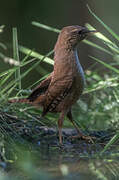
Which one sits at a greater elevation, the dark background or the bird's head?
the bird's head

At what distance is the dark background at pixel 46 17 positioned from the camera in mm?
10906

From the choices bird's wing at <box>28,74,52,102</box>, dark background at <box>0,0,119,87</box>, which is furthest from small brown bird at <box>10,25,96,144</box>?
dark background at <box>0,0,119,87</box>

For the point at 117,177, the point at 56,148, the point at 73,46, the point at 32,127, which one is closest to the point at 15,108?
the point at 32,127

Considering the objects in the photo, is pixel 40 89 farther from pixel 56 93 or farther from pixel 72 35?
pixel 72 35

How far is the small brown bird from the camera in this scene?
154 inches

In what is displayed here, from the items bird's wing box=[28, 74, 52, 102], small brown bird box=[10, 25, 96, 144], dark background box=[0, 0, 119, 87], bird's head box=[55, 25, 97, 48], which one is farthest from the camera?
dark background box=[0, 0, 119, 87]

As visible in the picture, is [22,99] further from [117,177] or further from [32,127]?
[117,177]

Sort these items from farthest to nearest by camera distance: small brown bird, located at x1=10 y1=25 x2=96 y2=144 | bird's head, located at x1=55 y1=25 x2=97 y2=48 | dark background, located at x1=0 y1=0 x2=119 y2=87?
dark background, located at x1=0 y1=0 x2=119 y2=87
bird's head, located at x1=55 y1=25 x2=97 y2=48
small brown bird, located at x1=10 y1=25 x2=96 y2=144

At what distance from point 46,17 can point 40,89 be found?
→ 7.37 m

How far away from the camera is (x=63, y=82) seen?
393cm

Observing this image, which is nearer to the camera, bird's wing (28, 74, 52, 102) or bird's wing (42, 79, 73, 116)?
bird's wing (42, 79, 73, 116)

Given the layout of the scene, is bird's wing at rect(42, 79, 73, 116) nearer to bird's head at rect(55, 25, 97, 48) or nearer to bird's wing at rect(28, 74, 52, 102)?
bird's wing at rect(28, 74, 52, 102)

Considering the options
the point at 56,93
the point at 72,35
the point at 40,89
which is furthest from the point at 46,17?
the point at 56,93

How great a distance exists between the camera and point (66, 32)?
165 inches
